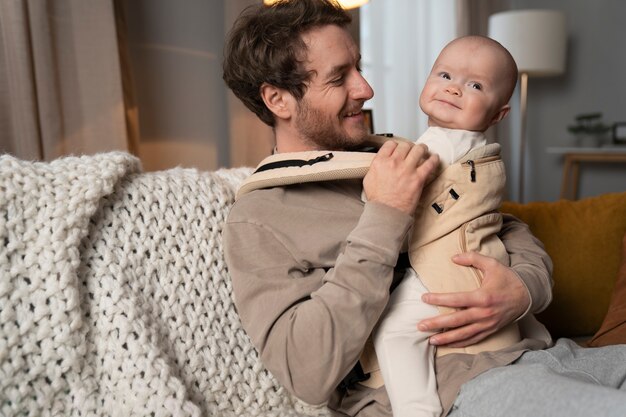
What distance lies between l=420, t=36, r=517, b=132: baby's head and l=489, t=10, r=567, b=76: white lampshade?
289cm

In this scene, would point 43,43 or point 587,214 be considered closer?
point 587,214

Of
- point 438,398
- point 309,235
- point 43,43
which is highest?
point 43,43

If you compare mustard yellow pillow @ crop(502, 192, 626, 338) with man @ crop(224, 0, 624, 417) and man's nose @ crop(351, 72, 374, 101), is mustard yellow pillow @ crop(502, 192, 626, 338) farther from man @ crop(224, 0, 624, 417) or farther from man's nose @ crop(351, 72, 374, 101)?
man's nose @ crop(351, 72, 374, 101)

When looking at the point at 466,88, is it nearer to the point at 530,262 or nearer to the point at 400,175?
the point at 400,175

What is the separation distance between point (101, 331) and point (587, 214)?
1419 millimetres

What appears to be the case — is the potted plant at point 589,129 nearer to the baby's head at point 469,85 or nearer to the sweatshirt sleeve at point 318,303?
the baby's head at point 469,85

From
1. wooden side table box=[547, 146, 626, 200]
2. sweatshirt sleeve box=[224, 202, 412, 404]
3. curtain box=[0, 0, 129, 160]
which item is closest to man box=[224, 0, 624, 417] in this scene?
sweatshirt sleeve box=[224, 202, 412, 404]

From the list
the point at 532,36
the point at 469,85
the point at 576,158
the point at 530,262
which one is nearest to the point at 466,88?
the point at 469,85

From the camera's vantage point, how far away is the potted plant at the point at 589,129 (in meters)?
4.26

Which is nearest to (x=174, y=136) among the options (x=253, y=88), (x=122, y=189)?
(x=253, y=88)

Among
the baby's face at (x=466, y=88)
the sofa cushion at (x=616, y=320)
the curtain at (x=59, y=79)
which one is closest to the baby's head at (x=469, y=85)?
the baby's face at (x=466, y=88)

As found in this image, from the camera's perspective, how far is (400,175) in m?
1.04

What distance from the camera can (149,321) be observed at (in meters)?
1.01

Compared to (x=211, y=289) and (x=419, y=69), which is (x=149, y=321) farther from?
(x=419, y=69)
